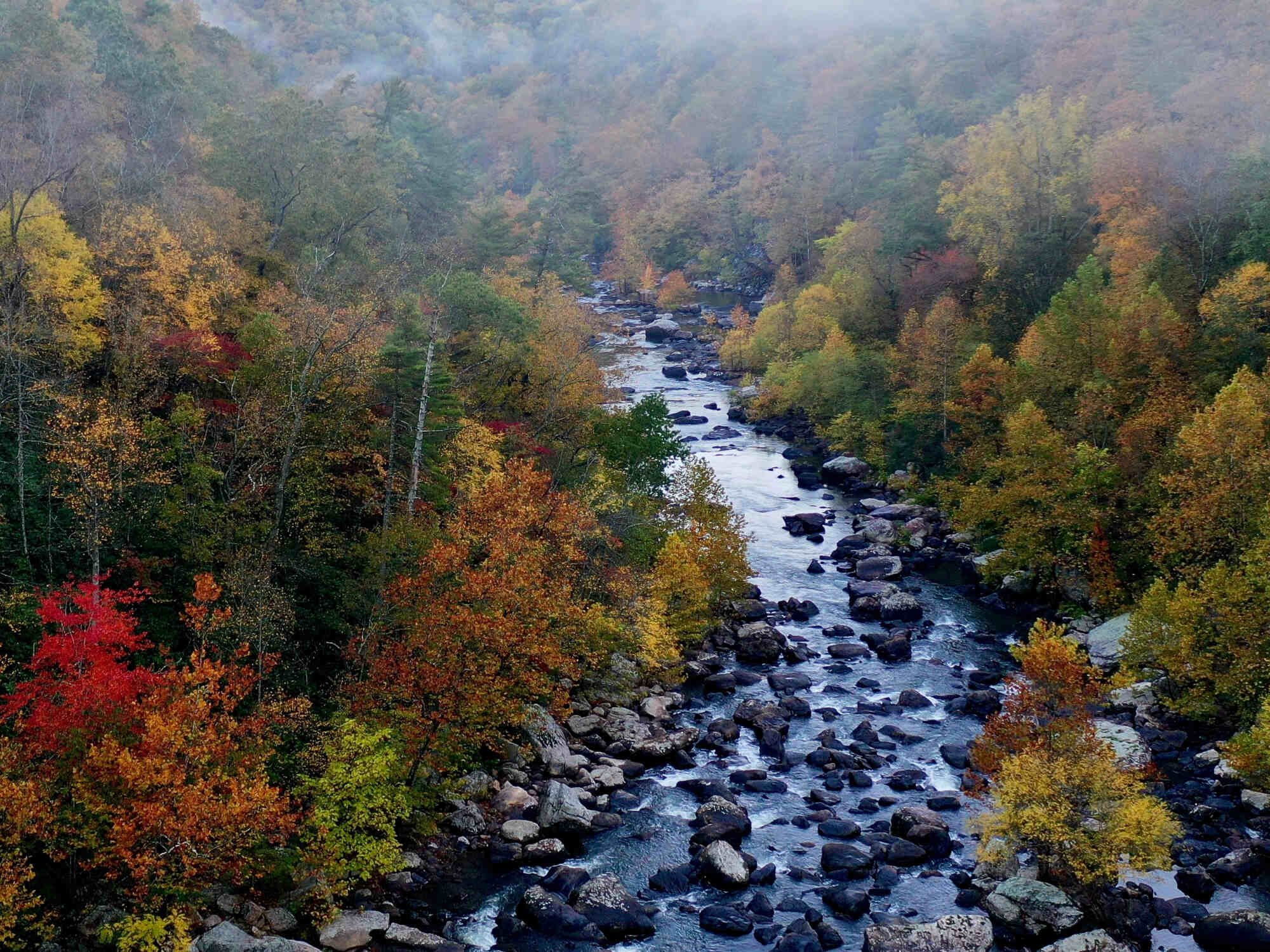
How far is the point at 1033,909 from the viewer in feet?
94.3

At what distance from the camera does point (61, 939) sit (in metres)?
24.6

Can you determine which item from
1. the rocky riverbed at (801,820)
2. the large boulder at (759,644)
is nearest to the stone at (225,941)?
the rocky riverbed at (801,820)

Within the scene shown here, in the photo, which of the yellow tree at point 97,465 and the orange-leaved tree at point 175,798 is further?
the yellow tree at point 97,465

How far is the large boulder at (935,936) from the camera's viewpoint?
89.6 ft

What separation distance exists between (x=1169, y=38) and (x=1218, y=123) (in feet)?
134

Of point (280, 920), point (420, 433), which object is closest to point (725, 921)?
point (280, 920)

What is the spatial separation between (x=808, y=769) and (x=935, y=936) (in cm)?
1118

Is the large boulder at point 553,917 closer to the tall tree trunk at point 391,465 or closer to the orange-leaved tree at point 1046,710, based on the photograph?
the orange-leaved tree at point 1046,710

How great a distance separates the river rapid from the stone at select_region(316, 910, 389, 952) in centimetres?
261

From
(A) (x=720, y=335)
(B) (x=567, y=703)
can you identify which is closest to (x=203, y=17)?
(A) (x=720, y=335)

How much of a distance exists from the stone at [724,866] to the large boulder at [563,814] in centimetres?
439

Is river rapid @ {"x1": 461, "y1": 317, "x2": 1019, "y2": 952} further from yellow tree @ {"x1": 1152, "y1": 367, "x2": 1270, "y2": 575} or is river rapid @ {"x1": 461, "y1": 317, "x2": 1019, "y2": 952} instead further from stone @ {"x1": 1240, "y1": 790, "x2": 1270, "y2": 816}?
yellow tree @ {"x1": 1152, "y1": 367, "x2": 1270, "y2": 575}

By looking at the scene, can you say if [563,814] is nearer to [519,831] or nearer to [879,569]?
[519,831]

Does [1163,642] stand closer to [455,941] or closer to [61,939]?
[455,941]
